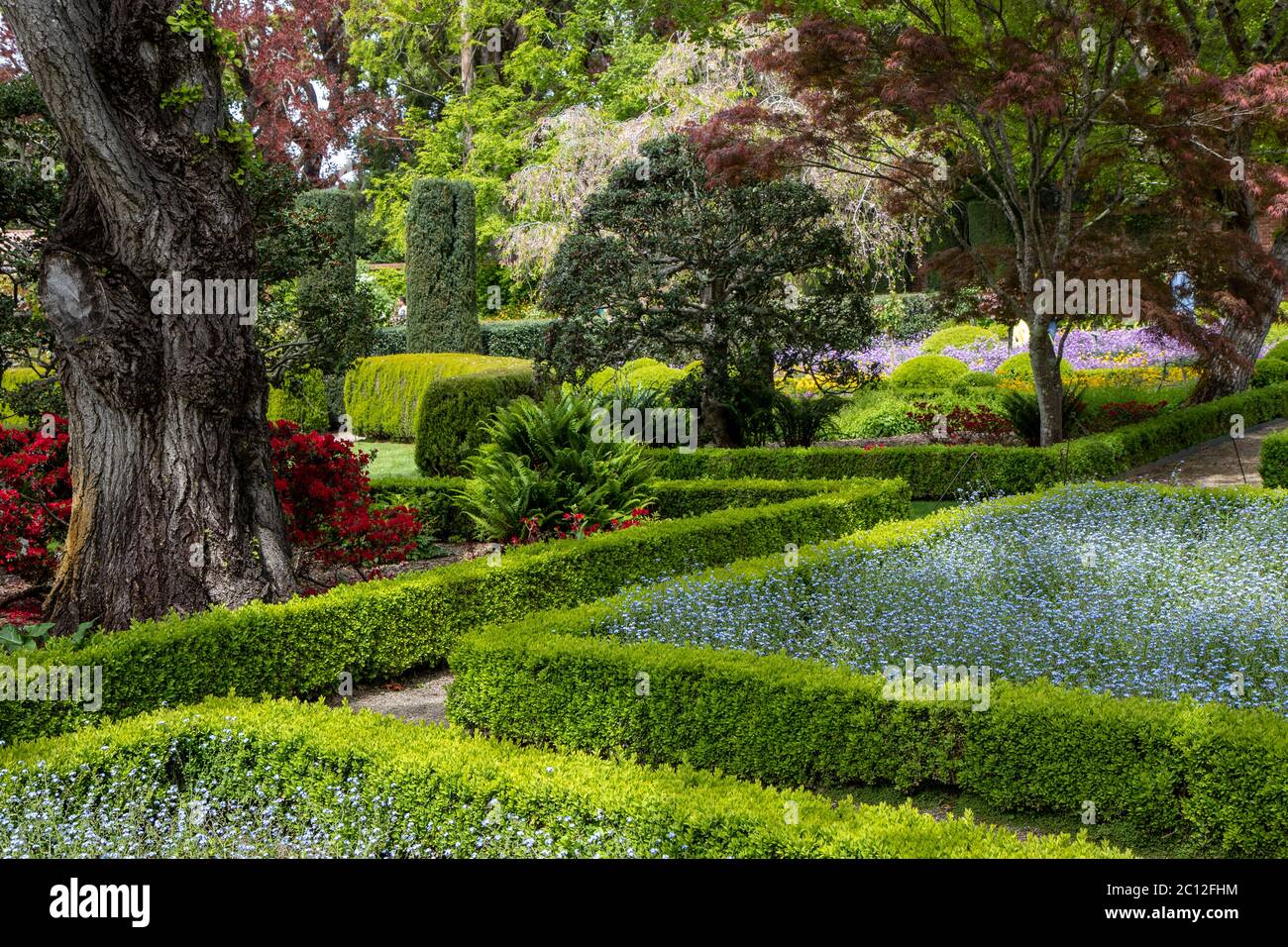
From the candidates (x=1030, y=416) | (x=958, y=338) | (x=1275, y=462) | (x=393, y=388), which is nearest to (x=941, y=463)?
(x=1030, y=416)

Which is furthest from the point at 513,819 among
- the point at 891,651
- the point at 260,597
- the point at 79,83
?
the point at 79,83

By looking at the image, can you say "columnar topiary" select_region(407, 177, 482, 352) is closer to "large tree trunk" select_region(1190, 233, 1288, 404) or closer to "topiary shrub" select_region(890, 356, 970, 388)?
"topiary shrub" select_region(890, 356, 970, 388)

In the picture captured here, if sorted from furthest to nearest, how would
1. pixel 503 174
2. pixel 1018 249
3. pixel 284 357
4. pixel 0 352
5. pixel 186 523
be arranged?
pixel 503 174 < pixel 1018 249 < pixel 284 357 < pixel 0 352 < pixel 186 523

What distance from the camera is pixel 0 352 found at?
323 inches

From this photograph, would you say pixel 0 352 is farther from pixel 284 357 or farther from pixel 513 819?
pixel 513 819

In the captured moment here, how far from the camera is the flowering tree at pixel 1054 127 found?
11.7 metres

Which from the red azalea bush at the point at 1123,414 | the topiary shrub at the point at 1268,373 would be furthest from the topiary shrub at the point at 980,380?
the topiary shrub at the point at 1268,373

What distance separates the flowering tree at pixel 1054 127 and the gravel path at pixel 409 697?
7.42 meters

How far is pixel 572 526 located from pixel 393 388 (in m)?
10.5

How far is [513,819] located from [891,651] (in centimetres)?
246

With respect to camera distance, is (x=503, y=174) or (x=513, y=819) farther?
(x=503, y=174)

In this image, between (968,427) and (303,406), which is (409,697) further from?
(303,406)

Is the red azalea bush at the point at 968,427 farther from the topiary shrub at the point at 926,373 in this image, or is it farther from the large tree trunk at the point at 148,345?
the large tree trunk at the point at 148,345
